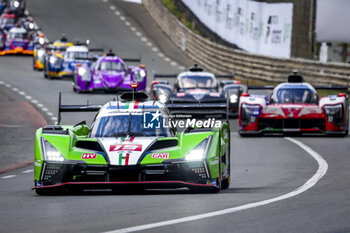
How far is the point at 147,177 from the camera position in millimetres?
11758

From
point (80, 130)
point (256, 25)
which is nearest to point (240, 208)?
point (80, 130)

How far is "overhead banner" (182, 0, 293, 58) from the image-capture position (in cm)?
3884

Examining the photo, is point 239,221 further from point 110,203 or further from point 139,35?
point 139,35

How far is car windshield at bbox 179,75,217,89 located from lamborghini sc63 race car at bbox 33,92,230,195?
1613cm

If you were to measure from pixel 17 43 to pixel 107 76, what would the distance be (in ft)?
61.5

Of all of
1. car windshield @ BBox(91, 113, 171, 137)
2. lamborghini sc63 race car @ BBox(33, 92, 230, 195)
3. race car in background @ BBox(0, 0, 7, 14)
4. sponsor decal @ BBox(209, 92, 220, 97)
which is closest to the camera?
lamborghini sc63 race car @ BBox(33, 92, 230, 195)

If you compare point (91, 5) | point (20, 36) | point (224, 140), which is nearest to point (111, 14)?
point (91, 5)

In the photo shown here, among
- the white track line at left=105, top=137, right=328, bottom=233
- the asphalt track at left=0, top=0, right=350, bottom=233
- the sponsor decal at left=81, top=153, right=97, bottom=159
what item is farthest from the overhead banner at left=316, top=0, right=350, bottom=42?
the sponsor decal at left=81, top=153, right=97, bottom=159

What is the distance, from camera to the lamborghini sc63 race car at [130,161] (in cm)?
1173

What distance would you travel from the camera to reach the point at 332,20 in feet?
125

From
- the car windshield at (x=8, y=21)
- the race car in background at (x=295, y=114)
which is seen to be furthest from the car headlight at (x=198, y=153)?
the car windshield at (x=8, y=21)

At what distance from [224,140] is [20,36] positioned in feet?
133

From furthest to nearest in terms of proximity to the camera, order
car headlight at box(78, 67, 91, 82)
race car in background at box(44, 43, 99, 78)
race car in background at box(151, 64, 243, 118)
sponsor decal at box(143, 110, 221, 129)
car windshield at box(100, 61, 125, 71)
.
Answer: race car in background at box(44, 43, 99, 78) < car headlight at box(78, 67, 91, 82) < car windshield at box(100, 61, 125, 71) < race car in background at box(151, 64, 243, 118) < sponsor decal at box(143, 110, 221, 129)

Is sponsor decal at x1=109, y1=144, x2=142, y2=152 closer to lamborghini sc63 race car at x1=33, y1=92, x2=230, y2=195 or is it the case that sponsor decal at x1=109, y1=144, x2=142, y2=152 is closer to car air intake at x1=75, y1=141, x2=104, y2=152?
lamborghini sc63 race car at x1=33, y1=92, x2=230, y2=195
